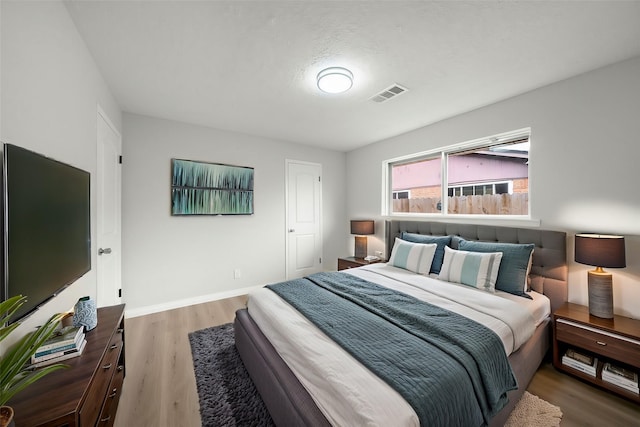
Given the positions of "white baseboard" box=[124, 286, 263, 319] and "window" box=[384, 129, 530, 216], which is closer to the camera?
"window" box=[384, 129, 530, 216]

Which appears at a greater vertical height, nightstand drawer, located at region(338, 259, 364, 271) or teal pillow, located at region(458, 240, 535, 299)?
teal pillow, located at region(458, 240, 535, 299)

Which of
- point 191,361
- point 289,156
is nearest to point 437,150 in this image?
point 289,156

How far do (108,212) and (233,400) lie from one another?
80.1 inches

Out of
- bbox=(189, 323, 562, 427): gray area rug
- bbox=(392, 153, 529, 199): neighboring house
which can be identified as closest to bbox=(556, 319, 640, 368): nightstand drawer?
bbox=(189, 323, 562, 427): gray area rug

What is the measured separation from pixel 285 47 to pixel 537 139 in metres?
2.50

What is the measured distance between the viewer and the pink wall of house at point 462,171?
8.96ft

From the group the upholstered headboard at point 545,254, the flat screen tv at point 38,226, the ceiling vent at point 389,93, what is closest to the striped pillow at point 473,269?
the upholstered headboard at point 545,254

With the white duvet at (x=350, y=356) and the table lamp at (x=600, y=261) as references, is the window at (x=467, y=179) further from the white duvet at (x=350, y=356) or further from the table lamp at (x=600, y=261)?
the white duvet at (x=350, y=356)

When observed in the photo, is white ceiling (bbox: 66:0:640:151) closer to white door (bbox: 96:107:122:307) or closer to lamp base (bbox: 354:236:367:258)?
white door (bbox: 96:107:122:307)

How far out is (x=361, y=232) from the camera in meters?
4.00

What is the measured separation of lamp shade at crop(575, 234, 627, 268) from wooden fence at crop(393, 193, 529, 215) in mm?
721

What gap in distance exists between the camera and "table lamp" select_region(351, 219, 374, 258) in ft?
13.1

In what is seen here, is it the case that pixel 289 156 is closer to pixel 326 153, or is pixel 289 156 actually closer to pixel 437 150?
pixel 326 153

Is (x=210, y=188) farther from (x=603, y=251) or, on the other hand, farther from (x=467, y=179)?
(x=603, y=251)
